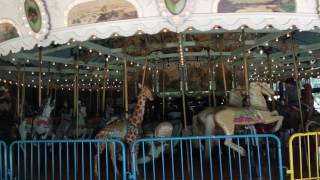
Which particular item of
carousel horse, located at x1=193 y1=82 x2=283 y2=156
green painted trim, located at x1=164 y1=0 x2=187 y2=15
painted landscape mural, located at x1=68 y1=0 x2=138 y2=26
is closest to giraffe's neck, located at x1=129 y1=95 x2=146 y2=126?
carousel horse, located at x1=193 y1=82 x2=283 y2=156

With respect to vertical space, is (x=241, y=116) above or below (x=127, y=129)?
above

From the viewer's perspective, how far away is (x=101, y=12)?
522 centimetres

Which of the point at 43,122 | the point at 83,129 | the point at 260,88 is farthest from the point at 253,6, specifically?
the point at 83,129

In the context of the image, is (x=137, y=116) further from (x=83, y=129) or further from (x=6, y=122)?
(x=83, y=129)

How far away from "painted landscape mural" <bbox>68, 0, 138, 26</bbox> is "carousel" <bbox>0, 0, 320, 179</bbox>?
0.01 meters

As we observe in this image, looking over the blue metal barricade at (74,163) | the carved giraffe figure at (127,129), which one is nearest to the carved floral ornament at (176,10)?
the blue metal barricade at (74,163)

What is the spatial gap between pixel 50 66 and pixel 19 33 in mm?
6180

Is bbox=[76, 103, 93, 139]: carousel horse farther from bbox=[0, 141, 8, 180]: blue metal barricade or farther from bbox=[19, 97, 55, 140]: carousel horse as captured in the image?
bbox=[0, 141, 8, 180]: blue metal barricade

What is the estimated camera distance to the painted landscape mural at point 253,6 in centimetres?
502

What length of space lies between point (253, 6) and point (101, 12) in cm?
168

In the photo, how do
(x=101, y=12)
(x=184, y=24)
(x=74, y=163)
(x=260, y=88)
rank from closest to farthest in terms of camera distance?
(x=184, y=24)
(x=101, y=12)
(x=74, y=163)
(x=260, y=88)

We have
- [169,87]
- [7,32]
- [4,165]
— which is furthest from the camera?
[169,87]

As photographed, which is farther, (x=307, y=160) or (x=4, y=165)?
(x=307, y=160)

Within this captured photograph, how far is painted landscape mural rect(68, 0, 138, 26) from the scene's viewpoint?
16.9 feet
